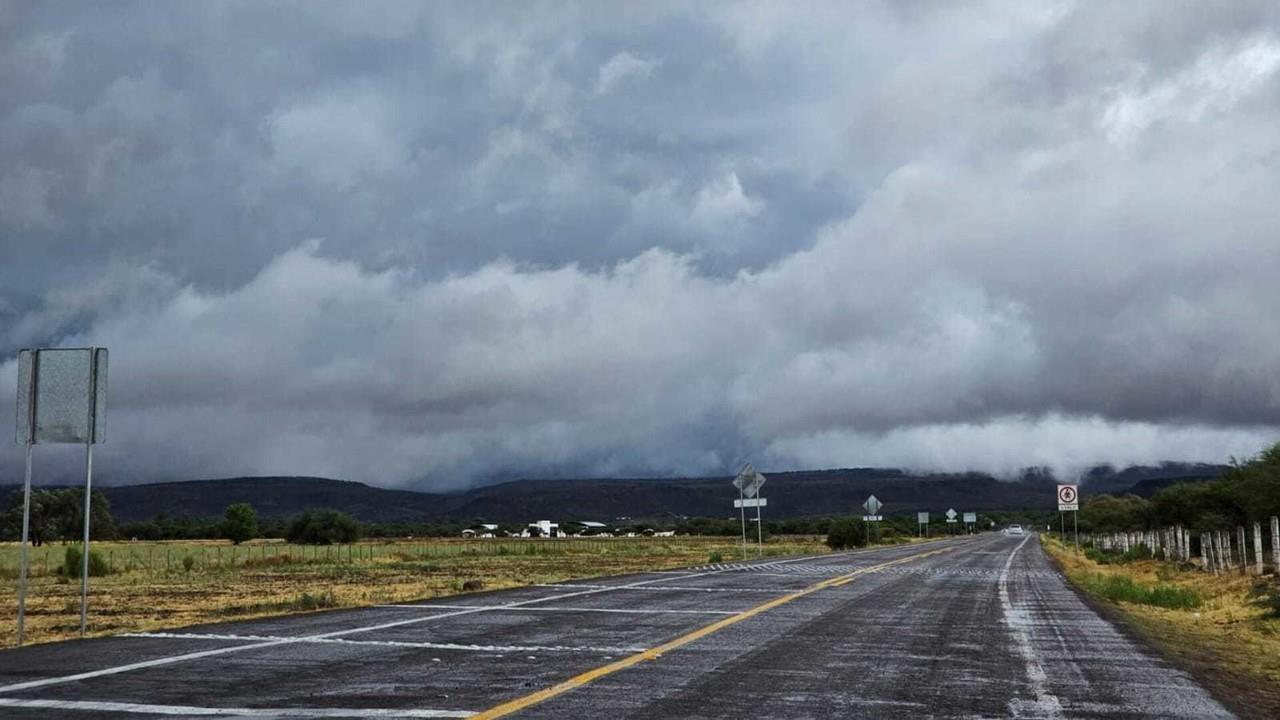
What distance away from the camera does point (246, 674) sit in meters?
10.4

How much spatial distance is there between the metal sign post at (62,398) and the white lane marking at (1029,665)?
12169 mm

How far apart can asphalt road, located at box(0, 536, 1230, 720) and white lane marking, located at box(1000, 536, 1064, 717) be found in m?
0.04

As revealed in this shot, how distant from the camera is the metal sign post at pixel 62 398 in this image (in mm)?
15320

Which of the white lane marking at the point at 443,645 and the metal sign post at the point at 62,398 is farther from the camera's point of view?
the metal sign post at the point at 62,398

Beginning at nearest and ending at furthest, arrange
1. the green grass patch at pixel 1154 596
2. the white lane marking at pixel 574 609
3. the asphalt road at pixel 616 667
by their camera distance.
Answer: the asphalt road at pixel 616 667 < the white lane marking at pixel 574 609 < the green grass patch at pixel 1154 596

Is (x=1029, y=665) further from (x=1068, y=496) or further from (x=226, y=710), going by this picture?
(x=1068, y=496)

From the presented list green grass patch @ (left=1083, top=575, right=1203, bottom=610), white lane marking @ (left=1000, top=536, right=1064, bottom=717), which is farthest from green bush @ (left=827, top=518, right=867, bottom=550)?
white lane marking @ (left=1000, top=536, right=1064, bottom=717)

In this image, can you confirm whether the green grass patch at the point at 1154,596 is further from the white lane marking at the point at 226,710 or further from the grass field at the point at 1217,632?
the white lane marking at the point at 226,710

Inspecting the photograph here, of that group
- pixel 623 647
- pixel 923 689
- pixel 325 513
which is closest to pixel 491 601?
pixel 623 647

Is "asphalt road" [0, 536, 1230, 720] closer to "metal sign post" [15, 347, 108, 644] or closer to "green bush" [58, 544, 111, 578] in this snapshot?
"metal sign post" [15, 347, 108, 644]

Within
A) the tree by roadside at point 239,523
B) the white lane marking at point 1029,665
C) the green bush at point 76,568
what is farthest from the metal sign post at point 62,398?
the tree by roadside at point 239,523

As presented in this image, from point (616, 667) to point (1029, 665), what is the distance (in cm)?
430

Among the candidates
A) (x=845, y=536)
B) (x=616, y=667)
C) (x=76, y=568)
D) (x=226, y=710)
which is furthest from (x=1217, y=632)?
(x=845, y=536)

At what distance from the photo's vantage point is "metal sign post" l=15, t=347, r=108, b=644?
Result: 15.3 metres
